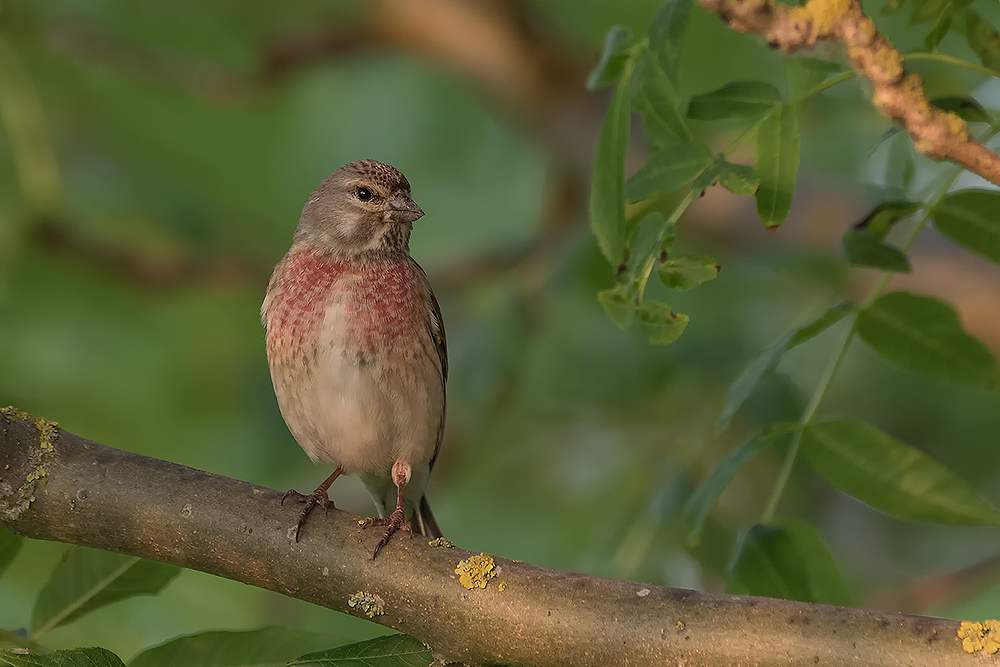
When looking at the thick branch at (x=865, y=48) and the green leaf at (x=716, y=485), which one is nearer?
the thick branch at (x=865, y=48)

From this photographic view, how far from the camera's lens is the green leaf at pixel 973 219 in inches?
130

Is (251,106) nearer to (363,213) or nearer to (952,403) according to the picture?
(363,213)

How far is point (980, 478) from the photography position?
7.43 m

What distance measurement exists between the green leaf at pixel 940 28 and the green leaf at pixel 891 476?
3.79 feet

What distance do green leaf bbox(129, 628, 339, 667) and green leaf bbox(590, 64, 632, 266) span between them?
4.62 ft

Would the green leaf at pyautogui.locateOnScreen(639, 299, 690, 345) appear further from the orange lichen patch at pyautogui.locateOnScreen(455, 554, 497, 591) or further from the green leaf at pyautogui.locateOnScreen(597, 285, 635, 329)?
the orange lichen patch at pyautogui.locateOnScreen(455, 554, 497, 591)

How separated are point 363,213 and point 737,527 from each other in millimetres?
2538

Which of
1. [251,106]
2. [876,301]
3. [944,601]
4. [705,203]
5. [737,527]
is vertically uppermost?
[251,106]

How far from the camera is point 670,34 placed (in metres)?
2.95

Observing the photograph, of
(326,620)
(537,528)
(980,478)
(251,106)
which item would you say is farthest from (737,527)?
(251,106)

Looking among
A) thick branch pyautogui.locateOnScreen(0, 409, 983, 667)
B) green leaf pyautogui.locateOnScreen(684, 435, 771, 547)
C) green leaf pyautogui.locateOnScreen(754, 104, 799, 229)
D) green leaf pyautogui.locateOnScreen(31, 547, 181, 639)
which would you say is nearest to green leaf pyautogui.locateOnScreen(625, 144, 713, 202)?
green leaf pyautogui.locateOnScreen(754, 104, 799, 229)

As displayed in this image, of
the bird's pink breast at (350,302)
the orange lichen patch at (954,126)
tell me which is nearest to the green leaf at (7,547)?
the bird's pink breast at (350,302)

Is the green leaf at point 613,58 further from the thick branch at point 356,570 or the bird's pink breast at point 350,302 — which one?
the bird's pink breast at point 350,302

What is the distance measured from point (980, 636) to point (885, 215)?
1.43 meters
